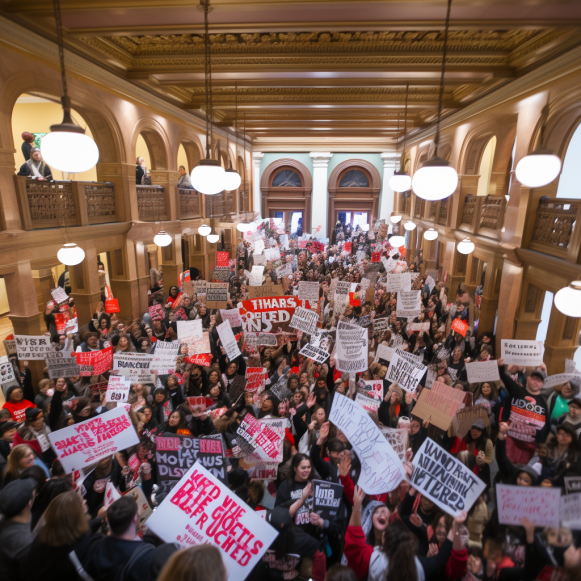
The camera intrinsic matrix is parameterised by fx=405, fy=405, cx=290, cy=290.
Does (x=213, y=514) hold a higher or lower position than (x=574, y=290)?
lower

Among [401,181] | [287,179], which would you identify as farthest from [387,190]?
[401,181]

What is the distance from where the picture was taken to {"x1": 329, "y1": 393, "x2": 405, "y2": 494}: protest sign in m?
3.57

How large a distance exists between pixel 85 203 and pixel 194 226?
6128mm

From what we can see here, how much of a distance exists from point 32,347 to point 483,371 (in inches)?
275

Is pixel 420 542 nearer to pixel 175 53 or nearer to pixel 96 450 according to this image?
pixel 96 450

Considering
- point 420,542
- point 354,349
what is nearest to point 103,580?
point 420,542

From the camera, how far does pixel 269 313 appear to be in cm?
754

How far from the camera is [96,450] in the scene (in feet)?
13.7

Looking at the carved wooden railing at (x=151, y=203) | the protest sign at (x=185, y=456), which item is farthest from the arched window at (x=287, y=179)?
the protest sign at (x=185, y=456)

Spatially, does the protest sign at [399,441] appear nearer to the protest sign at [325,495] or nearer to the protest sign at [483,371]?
the protest sign at [325,495]

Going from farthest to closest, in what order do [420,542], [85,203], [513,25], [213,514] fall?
[85,203], [513,25], [420,542], [213,514]

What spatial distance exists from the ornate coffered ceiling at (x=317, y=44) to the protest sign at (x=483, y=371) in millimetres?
5224

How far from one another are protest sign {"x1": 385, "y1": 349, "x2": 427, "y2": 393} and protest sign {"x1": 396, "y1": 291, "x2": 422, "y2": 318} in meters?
3.01

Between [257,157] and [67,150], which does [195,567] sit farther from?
[257,157]
